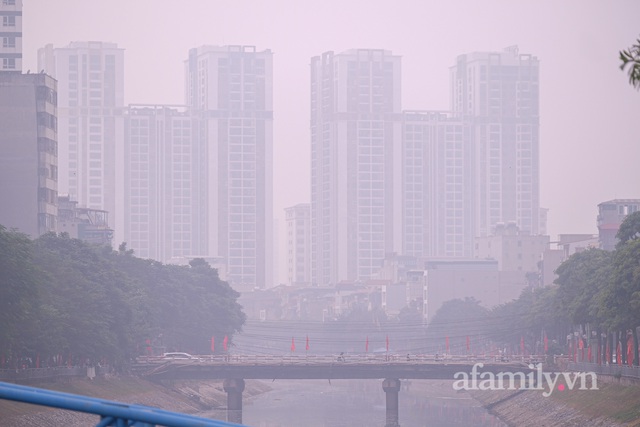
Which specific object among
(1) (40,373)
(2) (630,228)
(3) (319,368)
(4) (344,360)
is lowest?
(3) (319,368)

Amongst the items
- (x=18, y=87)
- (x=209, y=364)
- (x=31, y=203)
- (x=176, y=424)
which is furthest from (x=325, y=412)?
(x=176, y=424)

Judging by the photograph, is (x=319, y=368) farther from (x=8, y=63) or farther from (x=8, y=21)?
(x=8, y=21)

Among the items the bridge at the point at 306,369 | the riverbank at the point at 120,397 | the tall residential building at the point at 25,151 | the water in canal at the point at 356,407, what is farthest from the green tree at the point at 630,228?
the tall residential building at the point at 25,151

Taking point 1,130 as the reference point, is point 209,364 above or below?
below

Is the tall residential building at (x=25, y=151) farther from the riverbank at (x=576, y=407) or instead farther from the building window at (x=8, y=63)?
the riverbank at (x=576, y=407)

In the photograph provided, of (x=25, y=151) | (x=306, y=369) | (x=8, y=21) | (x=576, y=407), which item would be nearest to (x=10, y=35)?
(x=8, y=21)

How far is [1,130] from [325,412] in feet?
122

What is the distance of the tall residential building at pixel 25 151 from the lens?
10719 centimetres

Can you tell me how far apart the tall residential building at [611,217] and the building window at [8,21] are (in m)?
72.5

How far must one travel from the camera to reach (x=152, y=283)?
363 ft

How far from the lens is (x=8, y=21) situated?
422 feet

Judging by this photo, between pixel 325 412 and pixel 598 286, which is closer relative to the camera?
pixel 598 286

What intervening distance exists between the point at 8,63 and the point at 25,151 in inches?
929

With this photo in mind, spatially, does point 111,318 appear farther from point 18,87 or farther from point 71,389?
point 18,87
